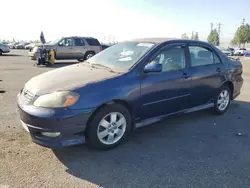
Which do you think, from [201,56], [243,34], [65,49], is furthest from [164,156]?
[243,34]

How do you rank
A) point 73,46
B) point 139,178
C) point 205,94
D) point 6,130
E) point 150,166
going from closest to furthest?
point 139,178
point 150,166
point 6,130
point 205,94
point 73,46

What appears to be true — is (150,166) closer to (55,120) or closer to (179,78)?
(55,120)

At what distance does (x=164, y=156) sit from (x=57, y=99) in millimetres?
1634

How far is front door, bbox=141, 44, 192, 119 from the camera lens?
12.3ft

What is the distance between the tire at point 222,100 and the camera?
5094 millimetres

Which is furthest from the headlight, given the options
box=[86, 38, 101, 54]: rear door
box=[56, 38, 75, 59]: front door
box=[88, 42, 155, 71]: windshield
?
box=[86, 38, 101, 54]: rear door

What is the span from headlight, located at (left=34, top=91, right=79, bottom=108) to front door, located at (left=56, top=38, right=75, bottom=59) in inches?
545

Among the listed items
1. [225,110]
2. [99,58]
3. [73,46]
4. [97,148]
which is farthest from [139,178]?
[73,46]

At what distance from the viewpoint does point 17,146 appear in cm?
349

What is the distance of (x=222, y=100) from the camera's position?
523 centimetres

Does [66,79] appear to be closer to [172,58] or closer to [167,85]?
[167,85]

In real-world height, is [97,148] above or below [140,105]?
below

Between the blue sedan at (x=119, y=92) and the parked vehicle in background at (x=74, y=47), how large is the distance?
41.2 feet

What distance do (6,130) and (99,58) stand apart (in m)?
2.02
